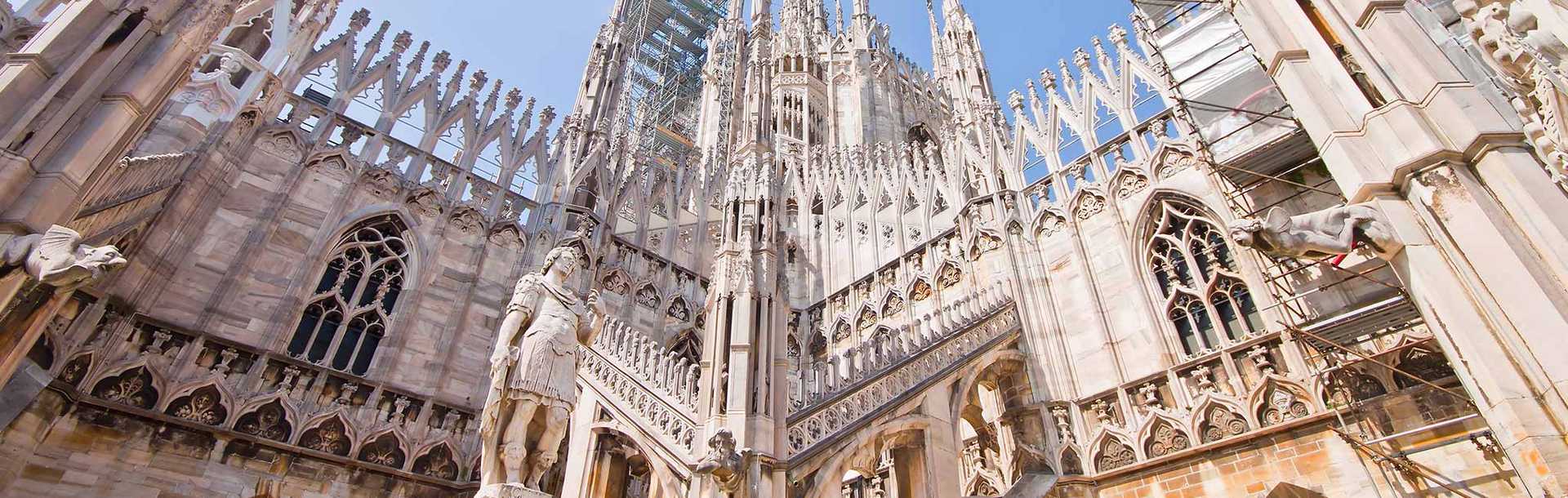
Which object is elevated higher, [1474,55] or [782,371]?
[1474,55]

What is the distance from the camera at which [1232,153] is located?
37.2 feet

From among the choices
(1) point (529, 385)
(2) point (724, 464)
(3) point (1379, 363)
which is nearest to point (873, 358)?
(2) point (724, 464)

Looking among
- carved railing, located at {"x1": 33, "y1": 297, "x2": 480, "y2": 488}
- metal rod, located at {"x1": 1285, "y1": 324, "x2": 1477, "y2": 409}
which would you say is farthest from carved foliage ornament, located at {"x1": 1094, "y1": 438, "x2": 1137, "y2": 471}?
carved railing, located at {"x1": 33, "y1": 297, "x2": 480, "y2": 488}

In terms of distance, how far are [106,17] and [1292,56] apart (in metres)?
10.7

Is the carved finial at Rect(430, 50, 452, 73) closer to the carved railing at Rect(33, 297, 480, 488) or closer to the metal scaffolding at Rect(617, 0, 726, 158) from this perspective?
the carved railing at Rect(33, 297, 480, 488)

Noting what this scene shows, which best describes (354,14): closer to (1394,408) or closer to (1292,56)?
(1292,56)

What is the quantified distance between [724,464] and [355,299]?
25.4 ft

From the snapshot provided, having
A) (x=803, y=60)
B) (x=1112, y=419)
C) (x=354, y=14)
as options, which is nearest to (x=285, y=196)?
(x=354, y=14)

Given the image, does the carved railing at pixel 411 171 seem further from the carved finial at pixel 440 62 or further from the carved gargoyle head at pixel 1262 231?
the carved gargoyle head at pixel 1262 231

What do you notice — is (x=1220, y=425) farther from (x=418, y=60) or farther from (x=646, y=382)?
(x=418, y=60)

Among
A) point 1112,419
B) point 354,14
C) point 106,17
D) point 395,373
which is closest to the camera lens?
point 106,17

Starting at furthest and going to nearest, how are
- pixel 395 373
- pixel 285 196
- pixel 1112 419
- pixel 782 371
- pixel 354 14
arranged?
pixel 354 14 → pixel 285 196 → pixel 395 373 → pixel 1112 419 → pixel 782 371

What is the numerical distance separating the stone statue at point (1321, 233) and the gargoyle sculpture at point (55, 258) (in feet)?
27.8

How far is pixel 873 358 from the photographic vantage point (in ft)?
31.1
